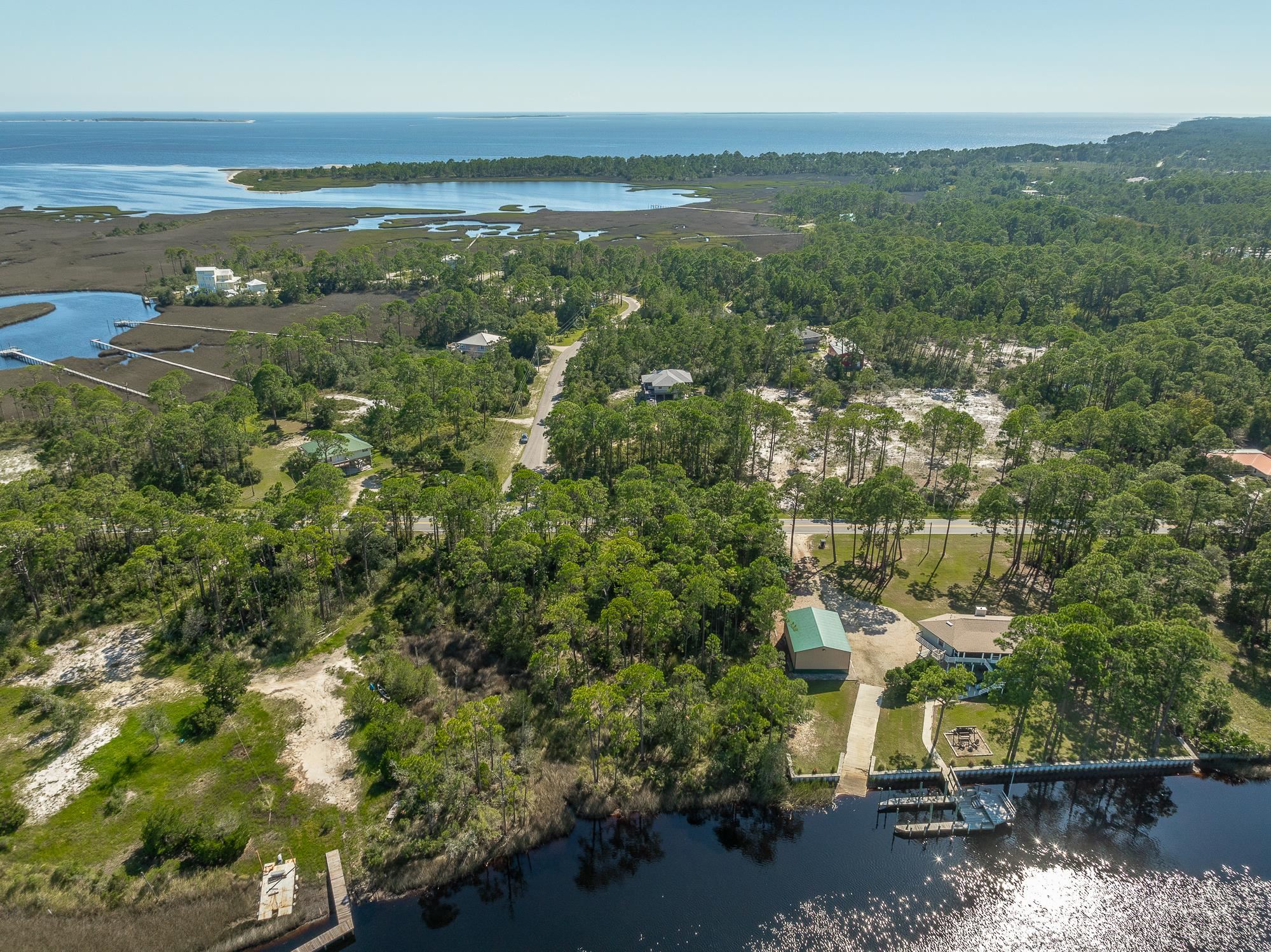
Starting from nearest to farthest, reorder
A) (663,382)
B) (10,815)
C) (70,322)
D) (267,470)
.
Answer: (10,815), (267,470), (663,382), (70,322)

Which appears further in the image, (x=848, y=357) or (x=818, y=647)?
(x=848, y=357)

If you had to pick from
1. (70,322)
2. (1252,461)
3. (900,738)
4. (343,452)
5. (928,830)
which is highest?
(70,322)

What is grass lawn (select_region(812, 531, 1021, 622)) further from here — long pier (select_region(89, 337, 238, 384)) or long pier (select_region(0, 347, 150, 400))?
long pier (select_region(0, 347, 150, 400))

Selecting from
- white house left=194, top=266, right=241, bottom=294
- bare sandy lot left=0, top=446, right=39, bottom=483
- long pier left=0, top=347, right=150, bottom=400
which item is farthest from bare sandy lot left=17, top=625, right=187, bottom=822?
white house left=194, top=266, right=241, bottom=294

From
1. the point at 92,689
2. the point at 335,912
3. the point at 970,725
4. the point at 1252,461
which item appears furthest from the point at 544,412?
the point at 1252,461

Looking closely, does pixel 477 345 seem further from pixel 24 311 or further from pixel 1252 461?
pixel 1252 461

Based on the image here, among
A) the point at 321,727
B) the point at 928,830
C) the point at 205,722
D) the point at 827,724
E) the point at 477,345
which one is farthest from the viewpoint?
the point at 477,345

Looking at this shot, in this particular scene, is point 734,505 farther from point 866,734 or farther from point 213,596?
point 213,596

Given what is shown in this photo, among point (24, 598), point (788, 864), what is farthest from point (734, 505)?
point (24, 598)
